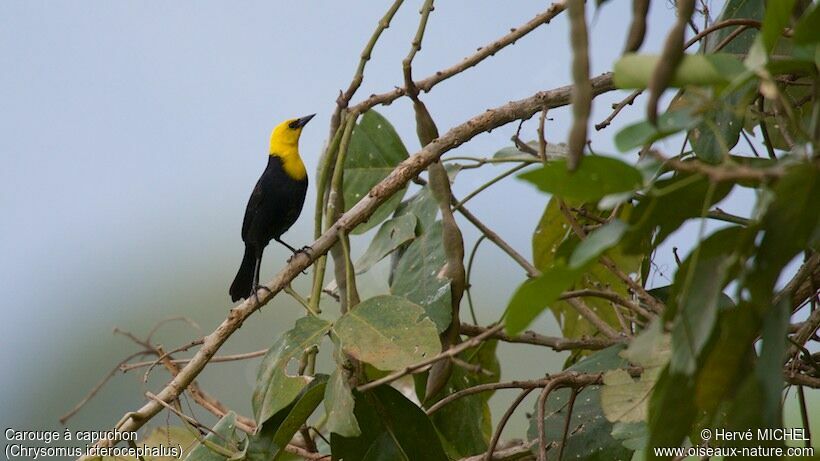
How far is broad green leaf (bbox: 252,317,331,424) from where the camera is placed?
1855 mm

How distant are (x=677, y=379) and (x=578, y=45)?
0.39m

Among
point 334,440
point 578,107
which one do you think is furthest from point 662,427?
point 334,440

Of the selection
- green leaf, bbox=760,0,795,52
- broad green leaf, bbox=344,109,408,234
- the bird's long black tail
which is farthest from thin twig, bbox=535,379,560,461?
the bird's long black tail

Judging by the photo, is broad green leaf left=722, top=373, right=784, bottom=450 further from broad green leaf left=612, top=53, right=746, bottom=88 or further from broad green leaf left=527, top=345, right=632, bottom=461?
broad green leaf left=527, top=345, right=632, bottom=461

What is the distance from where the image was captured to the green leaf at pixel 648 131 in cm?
94

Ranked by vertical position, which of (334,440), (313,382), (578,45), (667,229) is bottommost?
(334,440)

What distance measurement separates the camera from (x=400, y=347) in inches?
67.9

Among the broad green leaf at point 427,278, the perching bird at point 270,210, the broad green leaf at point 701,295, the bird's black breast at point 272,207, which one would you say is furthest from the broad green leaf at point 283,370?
the bird's black breast at point 272,207

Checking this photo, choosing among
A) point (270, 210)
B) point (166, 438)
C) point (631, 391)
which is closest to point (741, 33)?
point (631, 391)

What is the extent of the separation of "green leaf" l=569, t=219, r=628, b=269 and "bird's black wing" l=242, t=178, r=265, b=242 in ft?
8.98

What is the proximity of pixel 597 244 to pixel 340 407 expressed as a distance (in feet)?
2.69

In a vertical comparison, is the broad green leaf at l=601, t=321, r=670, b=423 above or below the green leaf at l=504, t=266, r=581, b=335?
below

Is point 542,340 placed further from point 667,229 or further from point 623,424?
point 667,229

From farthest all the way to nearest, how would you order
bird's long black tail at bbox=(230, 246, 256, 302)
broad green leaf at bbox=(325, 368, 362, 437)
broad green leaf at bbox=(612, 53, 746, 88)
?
1. bird's long black tail at bbox=(230, 246, 256, 302)
2. broad green leaf at bbox=(325, 368, 362, 437)
3. broad green leaf at bbox=(612, 53, 746, 88)
